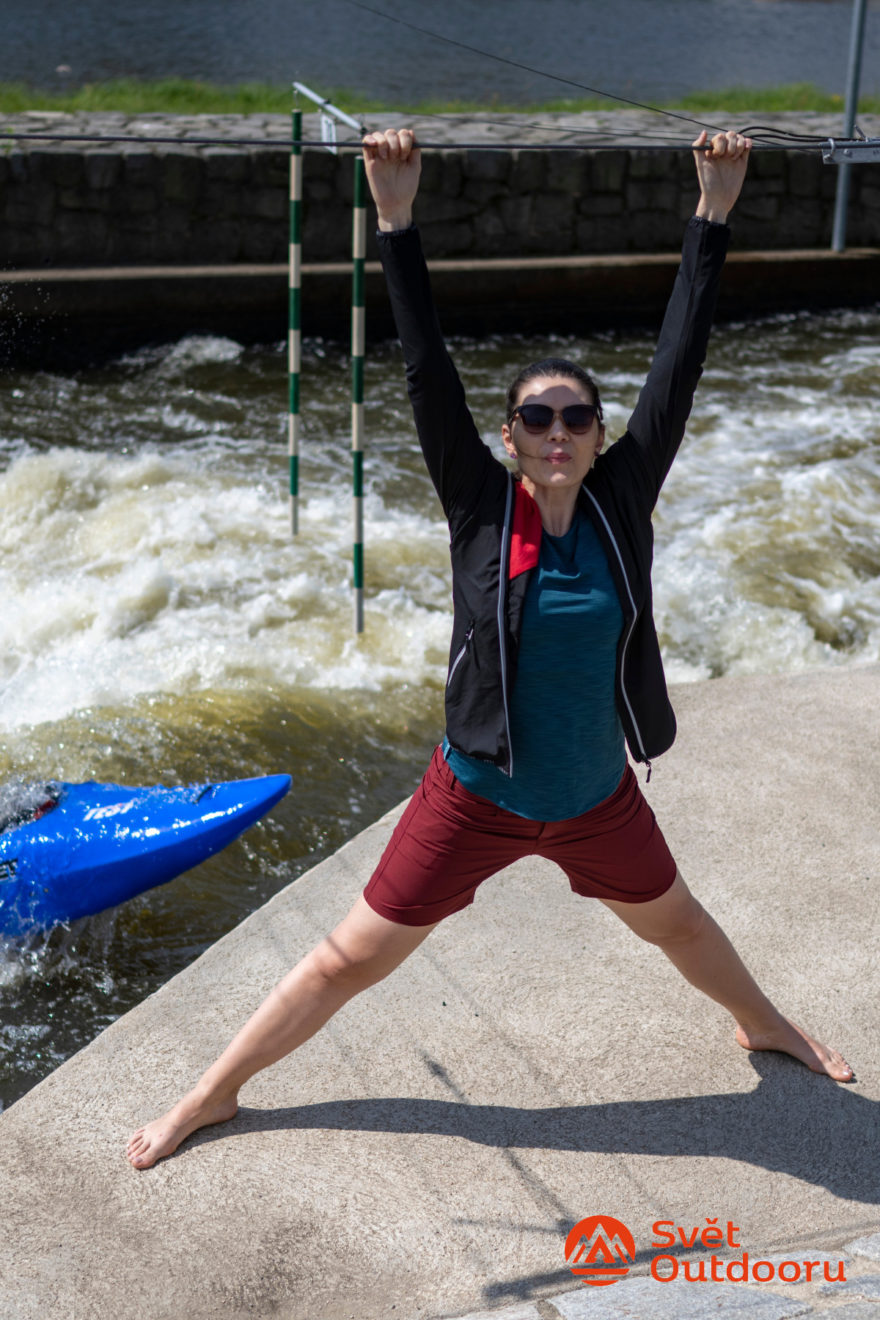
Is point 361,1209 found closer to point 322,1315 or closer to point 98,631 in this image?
point 322,1315

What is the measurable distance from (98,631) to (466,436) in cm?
390

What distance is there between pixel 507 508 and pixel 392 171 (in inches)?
22.7

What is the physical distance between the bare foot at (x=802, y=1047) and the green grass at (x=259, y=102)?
9.57 m

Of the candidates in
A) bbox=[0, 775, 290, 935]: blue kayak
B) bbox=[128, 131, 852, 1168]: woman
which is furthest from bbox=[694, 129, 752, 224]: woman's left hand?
bbox=[0, 775, 290, 935]: blue kayak

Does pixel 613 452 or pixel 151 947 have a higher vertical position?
pixel 613 452

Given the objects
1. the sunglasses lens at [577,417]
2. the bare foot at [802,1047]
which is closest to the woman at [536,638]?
the sunglasses lens at [577,417]

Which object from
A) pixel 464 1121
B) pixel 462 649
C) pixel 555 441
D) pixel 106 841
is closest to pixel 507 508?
pixel 555 441

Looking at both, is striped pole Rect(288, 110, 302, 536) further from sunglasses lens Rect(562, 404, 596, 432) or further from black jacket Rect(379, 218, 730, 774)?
sunglasses lens Rect(562, 404, 596, 432)

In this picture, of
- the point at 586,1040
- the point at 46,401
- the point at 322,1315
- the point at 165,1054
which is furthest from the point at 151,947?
the point at 46,401

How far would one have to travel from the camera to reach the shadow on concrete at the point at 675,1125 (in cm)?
259

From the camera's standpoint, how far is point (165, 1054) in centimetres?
282

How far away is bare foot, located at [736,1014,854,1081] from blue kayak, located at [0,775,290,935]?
5.30 feet

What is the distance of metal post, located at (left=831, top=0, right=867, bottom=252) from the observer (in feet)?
31.2

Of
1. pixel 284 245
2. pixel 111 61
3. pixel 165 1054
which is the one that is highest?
pixel 111 61
